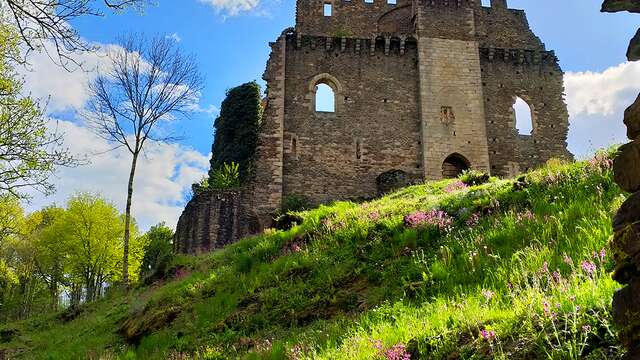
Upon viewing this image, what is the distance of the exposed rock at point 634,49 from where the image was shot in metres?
2.95

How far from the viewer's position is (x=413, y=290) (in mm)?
7172

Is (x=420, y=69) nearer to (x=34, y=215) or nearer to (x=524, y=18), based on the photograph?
(x=524, y=18)

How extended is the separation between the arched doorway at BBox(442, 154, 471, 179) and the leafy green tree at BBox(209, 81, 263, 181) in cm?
1224

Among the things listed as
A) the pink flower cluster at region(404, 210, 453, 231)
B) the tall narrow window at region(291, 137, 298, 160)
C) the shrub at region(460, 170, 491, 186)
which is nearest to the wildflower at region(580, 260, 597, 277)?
the pink flower cluster at region(404, 210, 453, 231)

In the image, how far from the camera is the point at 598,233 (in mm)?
6047

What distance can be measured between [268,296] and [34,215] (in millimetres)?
38442

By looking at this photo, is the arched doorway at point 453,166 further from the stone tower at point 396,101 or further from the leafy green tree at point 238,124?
the leafy green tree at point 238,124

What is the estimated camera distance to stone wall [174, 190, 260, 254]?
81.9ft

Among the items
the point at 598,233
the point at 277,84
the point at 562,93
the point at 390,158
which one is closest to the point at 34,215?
the point at 277,84

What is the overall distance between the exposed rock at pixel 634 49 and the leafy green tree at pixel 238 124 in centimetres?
3137

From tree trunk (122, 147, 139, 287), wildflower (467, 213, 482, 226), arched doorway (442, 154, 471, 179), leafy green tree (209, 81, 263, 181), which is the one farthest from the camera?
leafy green tree (209, 81, 263, 181)

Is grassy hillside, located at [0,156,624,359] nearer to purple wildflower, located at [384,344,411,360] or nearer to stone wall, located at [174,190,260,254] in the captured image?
purple wildflower, located at [384,344,411,360]

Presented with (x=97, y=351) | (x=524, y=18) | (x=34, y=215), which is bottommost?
(x=97, y=351)

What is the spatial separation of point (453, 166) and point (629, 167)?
25.4 m
